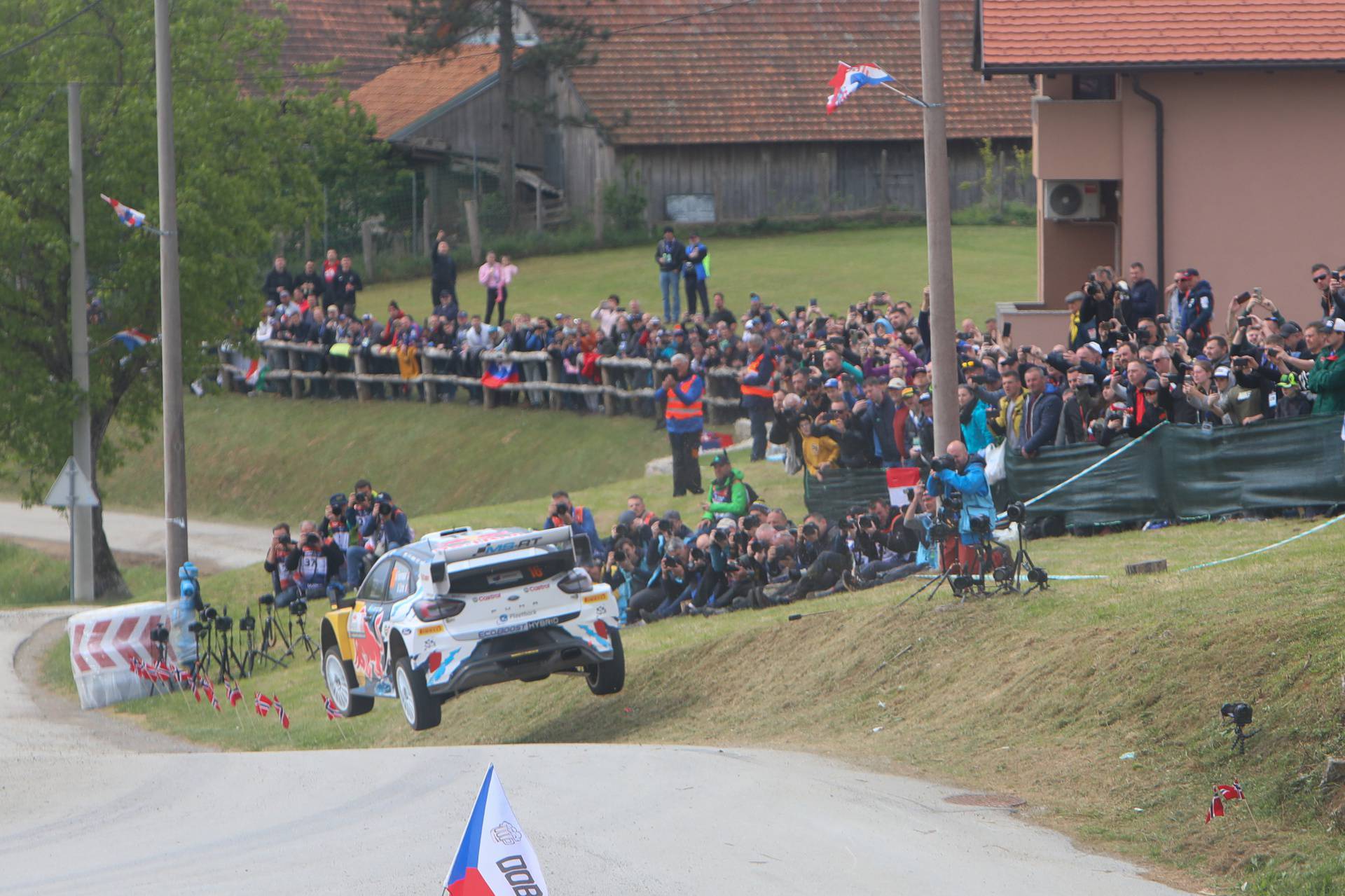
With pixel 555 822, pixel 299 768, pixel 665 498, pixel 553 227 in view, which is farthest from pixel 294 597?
pixel 553 227

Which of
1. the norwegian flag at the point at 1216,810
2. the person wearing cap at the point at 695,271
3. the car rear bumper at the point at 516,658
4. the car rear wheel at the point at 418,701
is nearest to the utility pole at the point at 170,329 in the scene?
the car rear wheel at the point at 418,701

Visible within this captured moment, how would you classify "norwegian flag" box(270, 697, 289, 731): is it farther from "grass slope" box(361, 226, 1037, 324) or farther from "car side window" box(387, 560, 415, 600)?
"grass slope" box(361, 226, 1037, 324)

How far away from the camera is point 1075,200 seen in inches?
1057

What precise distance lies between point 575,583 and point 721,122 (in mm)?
35398

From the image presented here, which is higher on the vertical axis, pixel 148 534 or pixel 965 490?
pixel 965 490

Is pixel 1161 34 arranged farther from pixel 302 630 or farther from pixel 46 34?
pixel 46 34

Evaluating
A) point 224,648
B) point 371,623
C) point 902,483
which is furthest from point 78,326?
point 902,483

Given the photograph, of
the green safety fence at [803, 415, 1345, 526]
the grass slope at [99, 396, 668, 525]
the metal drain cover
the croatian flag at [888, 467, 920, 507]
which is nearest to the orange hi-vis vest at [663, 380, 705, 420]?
the grass slope at [99, 396, 668, 525]

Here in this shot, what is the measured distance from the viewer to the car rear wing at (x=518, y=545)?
15.0m

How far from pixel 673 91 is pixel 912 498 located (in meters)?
33.9

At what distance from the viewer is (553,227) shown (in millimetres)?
50500

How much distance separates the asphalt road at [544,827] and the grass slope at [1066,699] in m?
0.70

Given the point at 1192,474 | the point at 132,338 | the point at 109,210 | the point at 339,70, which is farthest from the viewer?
the point at 339,70

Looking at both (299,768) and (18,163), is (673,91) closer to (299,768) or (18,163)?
(18,163)
